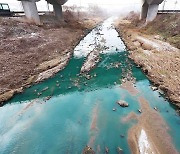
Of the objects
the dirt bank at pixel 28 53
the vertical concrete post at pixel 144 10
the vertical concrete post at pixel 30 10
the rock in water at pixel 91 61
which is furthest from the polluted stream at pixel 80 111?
the vertical concrete post at pixel 144 10

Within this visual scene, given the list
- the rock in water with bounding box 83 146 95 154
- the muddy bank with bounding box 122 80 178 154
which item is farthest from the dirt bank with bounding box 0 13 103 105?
the muddy bank with bounding box 122 80 178 154

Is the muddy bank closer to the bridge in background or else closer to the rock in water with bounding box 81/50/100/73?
the rock in water with bounding box 81/50/100/73

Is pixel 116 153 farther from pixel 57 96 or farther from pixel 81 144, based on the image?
pixel 57 96

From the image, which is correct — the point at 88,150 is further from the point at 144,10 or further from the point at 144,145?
the point at 144,10

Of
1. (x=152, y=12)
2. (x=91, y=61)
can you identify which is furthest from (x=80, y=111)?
(x=152, y=12)

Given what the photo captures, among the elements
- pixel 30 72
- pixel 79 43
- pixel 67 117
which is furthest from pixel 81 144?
pixel 79 43

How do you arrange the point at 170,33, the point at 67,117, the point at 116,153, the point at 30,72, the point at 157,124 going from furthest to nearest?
the point at 170,33 < the point at 30,72 < the point at 67,117 < the point at 157,124 < the point at 116,153

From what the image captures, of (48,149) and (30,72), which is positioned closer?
(48,149)
